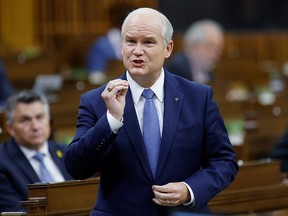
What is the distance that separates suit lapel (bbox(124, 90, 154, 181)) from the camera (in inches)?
137

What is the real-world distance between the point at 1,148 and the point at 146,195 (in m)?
1.94

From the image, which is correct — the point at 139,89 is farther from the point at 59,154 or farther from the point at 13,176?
the point at 59,154

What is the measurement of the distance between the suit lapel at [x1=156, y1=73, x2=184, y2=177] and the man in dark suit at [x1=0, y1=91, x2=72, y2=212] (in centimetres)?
153

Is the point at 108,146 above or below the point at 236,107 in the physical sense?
above

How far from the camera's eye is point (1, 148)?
5262 millimetres

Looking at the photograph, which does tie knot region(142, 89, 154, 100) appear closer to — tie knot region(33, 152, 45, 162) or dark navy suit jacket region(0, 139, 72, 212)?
dark navy suit jacket region(0, 139, 72, 212)

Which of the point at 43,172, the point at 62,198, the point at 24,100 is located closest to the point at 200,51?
the point at 24,100

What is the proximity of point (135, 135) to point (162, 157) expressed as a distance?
133 mm

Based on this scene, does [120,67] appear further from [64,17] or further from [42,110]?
[42,110]

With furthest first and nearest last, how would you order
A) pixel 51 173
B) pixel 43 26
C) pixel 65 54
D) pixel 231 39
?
1. pixel 231 39
2. pixel 43 26
3. pixel 65 54
4. pixel 51 173

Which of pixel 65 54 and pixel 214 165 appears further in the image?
pixel 65 54

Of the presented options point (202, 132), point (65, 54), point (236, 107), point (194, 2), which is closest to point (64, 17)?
point (65, 54)

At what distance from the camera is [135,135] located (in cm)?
351

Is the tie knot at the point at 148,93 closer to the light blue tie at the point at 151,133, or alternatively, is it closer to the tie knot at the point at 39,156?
the light blue tie at the point at 151,133
